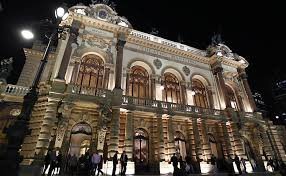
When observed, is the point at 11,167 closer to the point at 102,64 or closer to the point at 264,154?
the point at 102,64

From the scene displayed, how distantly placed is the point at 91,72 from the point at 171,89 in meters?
8.60

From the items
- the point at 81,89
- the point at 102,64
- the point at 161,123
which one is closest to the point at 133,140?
the point at 161,123

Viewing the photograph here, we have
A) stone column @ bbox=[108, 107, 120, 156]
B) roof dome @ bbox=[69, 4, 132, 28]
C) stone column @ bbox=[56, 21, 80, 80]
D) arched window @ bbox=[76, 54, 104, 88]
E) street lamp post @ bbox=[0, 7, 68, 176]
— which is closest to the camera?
street lamp post @ bbox=[0, 7, 68, 176]

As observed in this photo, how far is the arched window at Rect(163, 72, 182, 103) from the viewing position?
63.8 ft

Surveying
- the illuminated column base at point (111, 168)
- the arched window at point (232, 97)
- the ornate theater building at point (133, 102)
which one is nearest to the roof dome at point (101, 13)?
the ornate theater building at point (133, 102)

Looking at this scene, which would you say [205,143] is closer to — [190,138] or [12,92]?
[190,138]

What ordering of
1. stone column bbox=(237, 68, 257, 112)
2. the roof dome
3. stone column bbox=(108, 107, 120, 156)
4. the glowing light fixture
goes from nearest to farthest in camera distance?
the glowing light fixture → stone column bbox=(108, 107, 120, 156) → the roof dome → stone column bbox=(237, 68, 257, 112)

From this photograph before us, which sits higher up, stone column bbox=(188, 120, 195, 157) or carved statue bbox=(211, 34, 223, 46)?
carved statue bbox=(211, 34, 223, 46)

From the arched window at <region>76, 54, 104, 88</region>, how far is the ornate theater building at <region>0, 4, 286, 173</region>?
88 mm

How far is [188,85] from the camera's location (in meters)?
20.4

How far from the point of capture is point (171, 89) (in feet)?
65.7

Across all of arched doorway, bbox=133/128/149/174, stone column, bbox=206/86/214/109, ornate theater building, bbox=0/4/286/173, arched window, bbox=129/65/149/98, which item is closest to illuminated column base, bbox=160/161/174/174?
ornate theater building, bbox=0/4/286/173

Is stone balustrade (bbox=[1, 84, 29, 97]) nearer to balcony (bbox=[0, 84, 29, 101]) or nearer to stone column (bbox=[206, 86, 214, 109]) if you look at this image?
balcony (bbox=[0, 84, 29, 101])

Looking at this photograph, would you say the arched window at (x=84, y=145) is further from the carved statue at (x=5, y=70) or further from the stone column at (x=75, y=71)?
the carved statue at (x=5, y=70)
